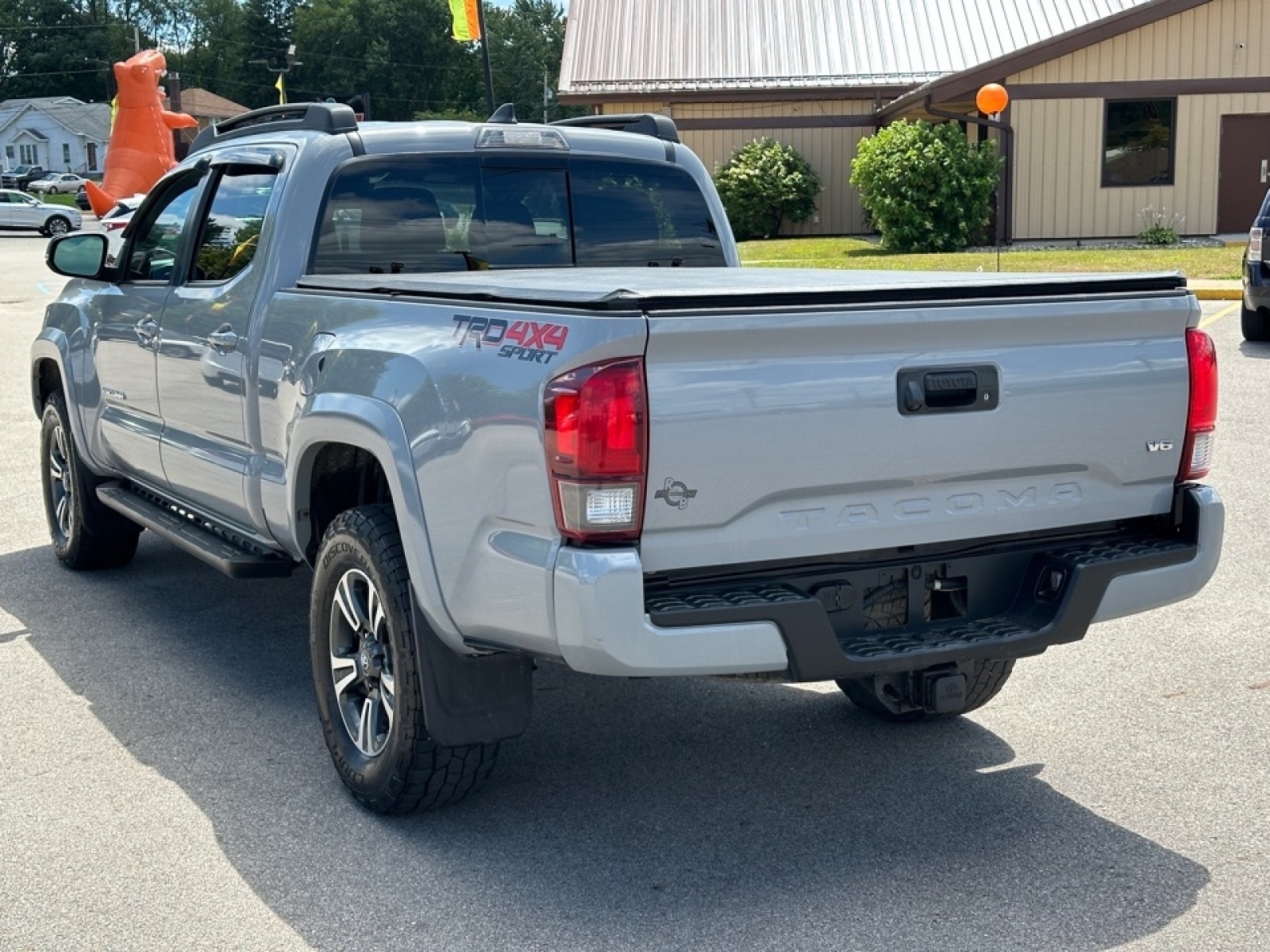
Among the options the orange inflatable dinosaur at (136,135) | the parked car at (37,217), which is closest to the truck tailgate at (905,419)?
the orange inflatable dinosaur at (136,135)

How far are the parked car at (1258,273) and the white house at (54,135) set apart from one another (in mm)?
94954

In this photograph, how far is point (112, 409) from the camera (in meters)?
6.66

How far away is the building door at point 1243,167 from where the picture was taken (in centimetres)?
2700

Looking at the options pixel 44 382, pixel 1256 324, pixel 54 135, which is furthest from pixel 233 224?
pixel 54 135

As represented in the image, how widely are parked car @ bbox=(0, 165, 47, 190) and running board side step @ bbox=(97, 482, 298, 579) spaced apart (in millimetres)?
76671

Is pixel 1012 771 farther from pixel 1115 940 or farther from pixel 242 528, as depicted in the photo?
pixel 242 528

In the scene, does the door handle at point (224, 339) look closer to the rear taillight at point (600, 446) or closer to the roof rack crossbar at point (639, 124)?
the roof rack crossbar at point (639, 124)

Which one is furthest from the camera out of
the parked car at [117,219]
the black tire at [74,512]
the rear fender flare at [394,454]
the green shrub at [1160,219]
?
the green shrub at [1160,219]

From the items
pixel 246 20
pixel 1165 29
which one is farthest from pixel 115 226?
pixel 246 20

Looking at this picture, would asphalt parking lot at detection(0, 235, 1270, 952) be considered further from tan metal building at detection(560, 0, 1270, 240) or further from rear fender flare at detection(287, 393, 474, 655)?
tan metal building at detection(560, 0, 1270, 240)

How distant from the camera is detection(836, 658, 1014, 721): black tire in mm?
4996

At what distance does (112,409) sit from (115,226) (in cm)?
2100

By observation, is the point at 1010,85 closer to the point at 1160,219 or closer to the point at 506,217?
the point at 1160,219

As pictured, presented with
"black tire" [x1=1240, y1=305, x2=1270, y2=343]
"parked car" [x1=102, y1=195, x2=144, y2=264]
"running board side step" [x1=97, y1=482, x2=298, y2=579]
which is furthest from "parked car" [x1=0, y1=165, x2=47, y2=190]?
"running board side step" [x1=97, y1=482, x2=298, y2=579]
